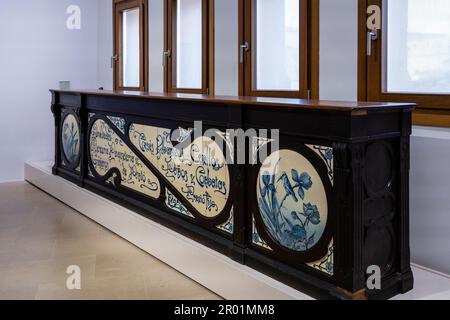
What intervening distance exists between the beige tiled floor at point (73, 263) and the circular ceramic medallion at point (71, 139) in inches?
23.7

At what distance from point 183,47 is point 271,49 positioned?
5.52ft

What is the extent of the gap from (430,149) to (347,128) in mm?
1029

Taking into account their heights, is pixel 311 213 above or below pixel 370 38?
below

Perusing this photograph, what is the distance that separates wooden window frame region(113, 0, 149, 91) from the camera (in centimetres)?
664

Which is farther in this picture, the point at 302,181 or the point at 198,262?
the point at 198,262

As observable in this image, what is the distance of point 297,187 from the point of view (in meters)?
2.61

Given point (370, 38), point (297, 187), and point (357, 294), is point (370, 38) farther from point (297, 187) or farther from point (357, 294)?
point (357, 294)

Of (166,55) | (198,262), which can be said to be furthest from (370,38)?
(166,55)

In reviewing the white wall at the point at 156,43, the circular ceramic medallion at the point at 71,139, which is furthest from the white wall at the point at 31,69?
the circular ceramic medallion at the point at 71,139

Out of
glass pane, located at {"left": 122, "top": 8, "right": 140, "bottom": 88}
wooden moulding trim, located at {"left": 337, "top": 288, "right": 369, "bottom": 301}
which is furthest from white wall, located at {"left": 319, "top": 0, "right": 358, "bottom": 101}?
glass pane, located at {"left": 122, "top": 8, "right": 140, "bottom": 88}

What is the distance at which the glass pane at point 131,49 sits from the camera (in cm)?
712

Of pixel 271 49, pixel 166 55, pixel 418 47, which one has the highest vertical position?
pixel 166 55

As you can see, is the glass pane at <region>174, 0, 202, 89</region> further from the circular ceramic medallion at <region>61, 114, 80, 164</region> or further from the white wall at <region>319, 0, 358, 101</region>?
the white wall at <region>319, 0, 358, 101</region>

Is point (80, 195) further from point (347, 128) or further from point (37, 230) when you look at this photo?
point (347, 128)
